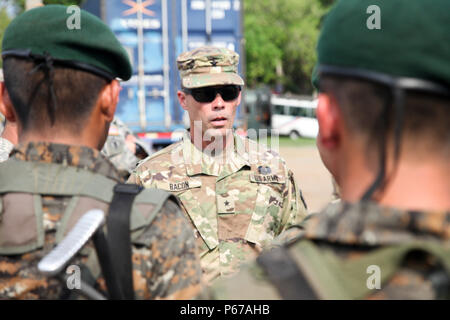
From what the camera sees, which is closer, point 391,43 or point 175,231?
point 391,43

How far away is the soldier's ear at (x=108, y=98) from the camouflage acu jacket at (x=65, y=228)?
0.15m

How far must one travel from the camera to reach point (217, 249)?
3129 millimetres

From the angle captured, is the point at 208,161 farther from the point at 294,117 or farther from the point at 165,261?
the point at 294,117

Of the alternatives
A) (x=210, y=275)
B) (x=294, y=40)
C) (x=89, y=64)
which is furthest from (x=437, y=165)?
(x=294, y=40)

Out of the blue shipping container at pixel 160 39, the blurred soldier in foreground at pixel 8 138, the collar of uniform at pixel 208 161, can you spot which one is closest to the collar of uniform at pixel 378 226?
the collar of uniform at pixel 208 161

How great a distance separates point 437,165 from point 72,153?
112cm

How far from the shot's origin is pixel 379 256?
115 cm

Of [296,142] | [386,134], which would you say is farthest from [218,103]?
[296,142]

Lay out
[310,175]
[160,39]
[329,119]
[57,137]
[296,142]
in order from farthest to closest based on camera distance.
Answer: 1. [296,142]
2. [310,175]
3. [160,39]
4. [57,137]
5. [329,119]

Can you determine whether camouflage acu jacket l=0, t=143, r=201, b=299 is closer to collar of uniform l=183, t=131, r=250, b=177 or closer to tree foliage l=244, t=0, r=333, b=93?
collar of uniform l=183, t=131, r=250, b=177

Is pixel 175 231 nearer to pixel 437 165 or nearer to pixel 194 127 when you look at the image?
pixel 437 165

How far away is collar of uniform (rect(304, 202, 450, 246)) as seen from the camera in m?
1.14

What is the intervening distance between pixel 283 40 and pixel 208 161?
134 feet

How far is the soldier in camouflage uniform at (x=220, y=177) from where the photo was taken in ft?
10.3
